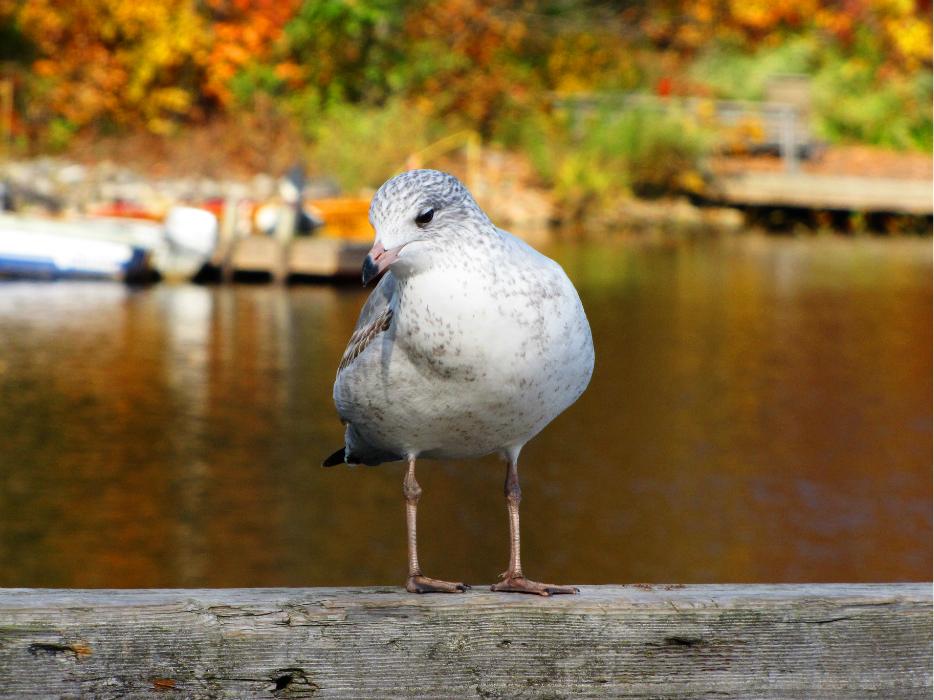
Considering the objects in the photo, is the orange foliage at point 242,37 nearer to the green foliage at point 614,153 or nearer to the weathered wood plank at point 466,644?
the green foliage at point 614,153

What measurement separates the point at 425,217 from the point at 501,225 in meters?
26.0

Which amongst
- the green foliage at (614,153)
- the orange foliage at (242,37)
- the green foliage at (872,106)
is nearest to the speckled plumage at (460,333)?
the green foliage at (614,153)

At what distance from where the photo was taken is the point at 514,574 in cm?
253

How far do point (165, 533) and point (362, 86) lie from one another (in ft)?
79.4

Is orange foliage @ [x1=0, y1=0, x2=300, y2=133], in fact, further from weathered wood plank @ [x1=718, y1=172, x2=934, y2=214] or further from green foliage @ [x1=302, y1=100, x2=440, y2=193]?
weathered wood plank @ [x1=718, y1=172, x2=934, y2=214]

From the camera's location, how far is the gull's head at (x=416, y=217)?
2135mm

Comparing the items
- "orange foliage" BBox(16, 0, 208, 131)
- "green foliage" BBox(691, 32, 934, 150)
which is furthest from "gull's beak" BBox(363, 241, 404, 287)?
"green foliage" BBox(691, 32, 934, 150)

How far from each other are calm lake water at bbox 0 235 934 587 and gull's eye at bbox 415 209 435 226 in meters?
6.61

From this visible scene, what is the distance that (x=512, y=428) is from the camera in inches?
94.8

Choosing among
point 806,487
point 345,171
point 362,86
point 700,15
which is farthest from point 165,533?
point 700,15

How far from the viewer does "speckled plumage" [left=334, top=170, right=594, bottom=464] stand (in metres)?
2.18

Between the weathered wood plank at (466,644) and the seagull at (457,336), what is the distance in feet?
0.77

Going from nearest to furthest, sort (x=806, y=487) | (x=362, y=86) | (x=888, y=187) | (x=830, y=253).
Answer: (x=806, y=487) → (x=830, y=253) → (x=888, y=187) → (x=362, y=86)

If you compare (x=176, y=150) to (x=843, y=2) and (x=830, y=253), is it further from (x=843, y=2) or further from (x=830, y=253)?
(x=843, y=2)
